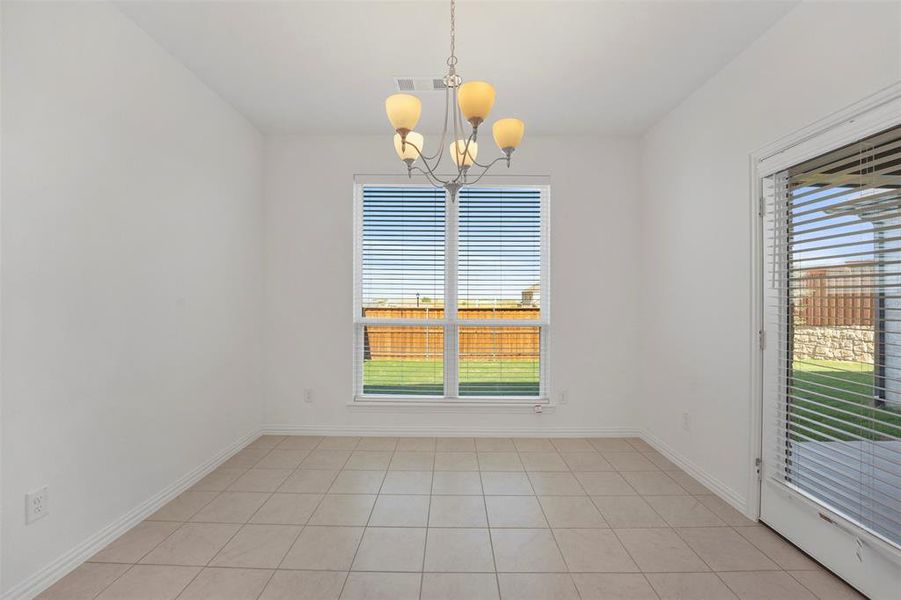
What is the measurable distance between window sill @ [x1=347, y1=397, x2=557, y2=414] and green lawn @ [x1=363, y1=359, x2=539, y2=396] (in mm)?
83

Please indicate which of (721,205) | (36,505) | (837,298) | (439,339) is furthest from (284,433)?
(837,298)

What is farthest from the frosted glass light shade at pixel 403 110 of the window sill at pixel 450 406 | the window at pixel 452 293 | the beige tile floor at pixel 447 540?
the window sill at pixel 450 406

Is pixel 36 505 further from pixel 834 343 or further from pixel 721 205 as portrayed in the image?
pixel 721 205

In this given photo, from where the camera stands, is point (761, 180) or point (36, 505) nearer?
point (36, 505)

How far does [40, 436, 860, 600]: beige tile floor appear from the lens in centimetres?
189

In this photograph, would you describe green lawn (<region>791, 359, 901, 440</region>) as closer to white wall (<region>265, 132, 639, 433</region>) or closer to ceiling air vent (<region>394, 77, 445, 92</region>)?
white wall (<region>265, 132, 639, 433</region>)

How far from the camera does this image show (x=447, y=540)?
7.41 feet

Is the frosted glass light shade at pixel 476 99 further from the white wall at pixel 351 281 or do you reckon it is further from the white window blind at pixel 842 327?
the white wall at pixel 351 281

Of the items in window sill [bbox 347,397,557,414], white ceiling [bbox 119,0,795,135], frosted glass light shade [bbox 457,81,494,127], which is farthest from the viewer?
Answer: window sill [bbox 347,397,557,414]

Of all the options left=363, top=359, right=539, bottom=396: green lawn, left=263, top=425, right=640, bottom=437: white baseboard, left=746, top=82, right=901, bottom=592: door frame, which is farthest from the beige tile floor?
left=363, top=359, right=539, bottom=396: green lawn

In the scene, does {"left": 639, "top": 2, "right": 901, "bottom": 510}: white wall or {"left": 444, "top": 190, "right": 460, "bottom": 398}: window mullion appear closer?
{"left": 639, "top": 2, "right": 901, "bottom": 510}: white wall

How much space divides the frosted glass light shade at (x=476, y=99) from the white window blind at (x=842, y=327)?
5.29 feet

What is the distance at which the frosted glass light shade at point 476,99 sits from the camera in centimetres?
170

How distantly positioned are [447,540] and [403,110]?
2.07m
